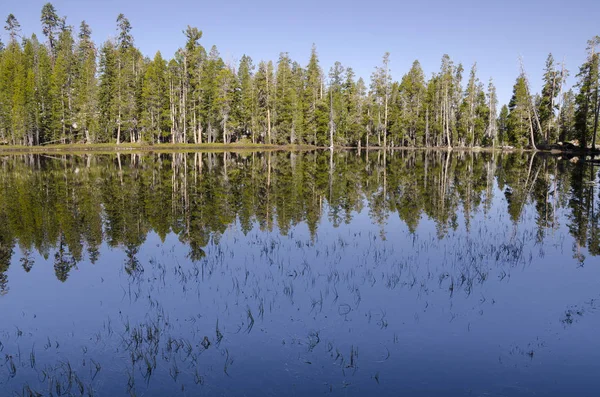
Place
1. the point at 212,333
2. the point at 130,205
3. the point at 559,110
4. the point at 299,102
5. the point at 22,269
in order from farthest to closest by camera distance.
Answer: the point at 299,102
the point at 559,110
the point at 130,205
the point at 22,269
the point at 212,333

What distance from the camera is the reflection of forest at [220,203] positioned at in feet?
49.6

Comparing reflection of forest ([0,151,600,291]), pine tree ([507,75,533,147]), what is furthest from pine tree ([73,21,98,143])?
pine tree ([507,75,533,147])

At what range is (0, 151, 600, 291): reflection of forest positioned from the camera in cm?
1512

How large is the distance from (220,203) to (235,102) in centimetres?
7114

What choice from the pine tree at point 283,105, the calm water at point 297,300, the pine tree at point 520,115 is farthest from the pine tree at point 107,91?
the pine tree at point 520,115

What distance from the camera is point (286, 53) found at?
100938 millimetres

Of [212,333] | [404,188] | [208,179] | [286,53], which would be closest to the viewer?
[212,333]

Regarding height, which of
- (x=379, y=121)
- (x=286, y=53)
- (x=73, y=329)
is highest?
(x=286, y=53)

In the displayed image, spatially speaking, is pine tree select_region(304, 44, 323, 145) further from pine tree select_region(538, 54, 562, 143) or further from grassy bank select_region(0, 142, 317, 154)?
pine tree select_region(538, 54, 562, 143)

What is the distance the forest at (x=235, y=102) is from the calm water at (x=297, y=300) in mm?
64115

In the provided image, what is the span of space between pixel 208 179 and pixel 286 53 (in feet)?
249

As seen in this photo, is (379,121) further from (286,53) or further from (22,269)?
(22,269)

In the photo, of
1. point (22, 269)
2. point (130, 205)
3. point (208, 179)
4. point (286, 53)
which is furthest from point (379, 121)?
point (22, 269)

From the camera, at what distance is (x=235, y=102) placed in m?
89.7
